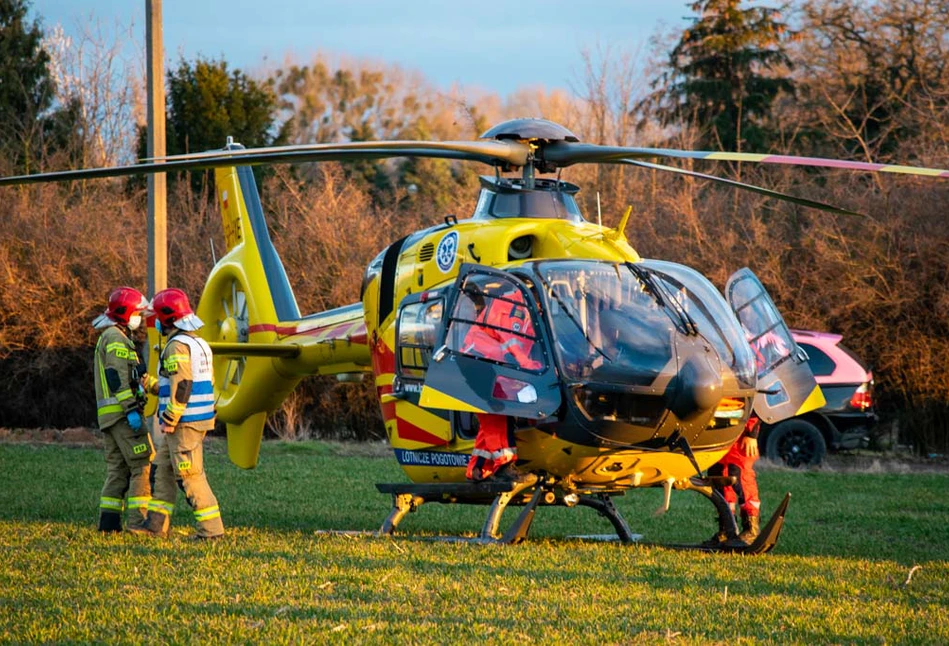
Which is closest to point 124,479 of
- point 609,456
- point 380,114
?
point 609,456

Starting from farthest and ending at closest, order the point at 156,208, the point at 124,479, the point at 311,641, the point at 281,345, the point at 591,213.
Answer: the point at 591,213 < the point at 156,208 < the point at 281,345 < the point at 124,479 < the point at 311,641

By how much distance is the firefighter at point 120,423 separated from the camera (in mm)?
10141

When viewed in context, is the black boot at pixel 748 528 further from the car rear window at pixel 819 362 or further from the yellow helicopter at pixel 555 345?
the car rear window at pixel 819 362

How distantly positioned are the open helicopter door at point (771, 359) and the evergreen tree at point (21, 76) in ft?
101

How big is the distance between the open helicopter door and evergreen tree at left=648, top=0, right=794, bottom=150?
24171 millimetres

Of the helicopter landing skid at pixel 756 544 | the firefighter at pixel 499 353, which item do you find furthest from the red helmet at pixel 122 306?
the helicopter landing skid at pixel 756 544

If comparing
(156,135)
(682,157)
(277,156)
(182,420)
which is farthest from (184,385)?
(156,135)

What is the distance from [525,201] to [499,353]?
1.82m

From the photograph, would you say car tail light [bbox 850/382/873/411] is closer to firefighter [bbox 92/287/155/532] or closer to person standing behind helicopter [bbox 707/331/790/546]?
person standing behind helicopter [bbox 707/331/790/546]

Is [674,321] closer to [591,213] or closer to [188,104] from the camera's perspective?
[591,213]

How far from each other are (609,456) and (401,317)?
239cm

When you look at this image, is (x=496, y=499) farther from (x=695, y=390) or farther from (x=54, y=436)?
(x=54, y=436)

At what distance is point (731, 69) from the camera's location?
34.3 m

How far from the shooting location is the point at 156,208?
17.3 m
